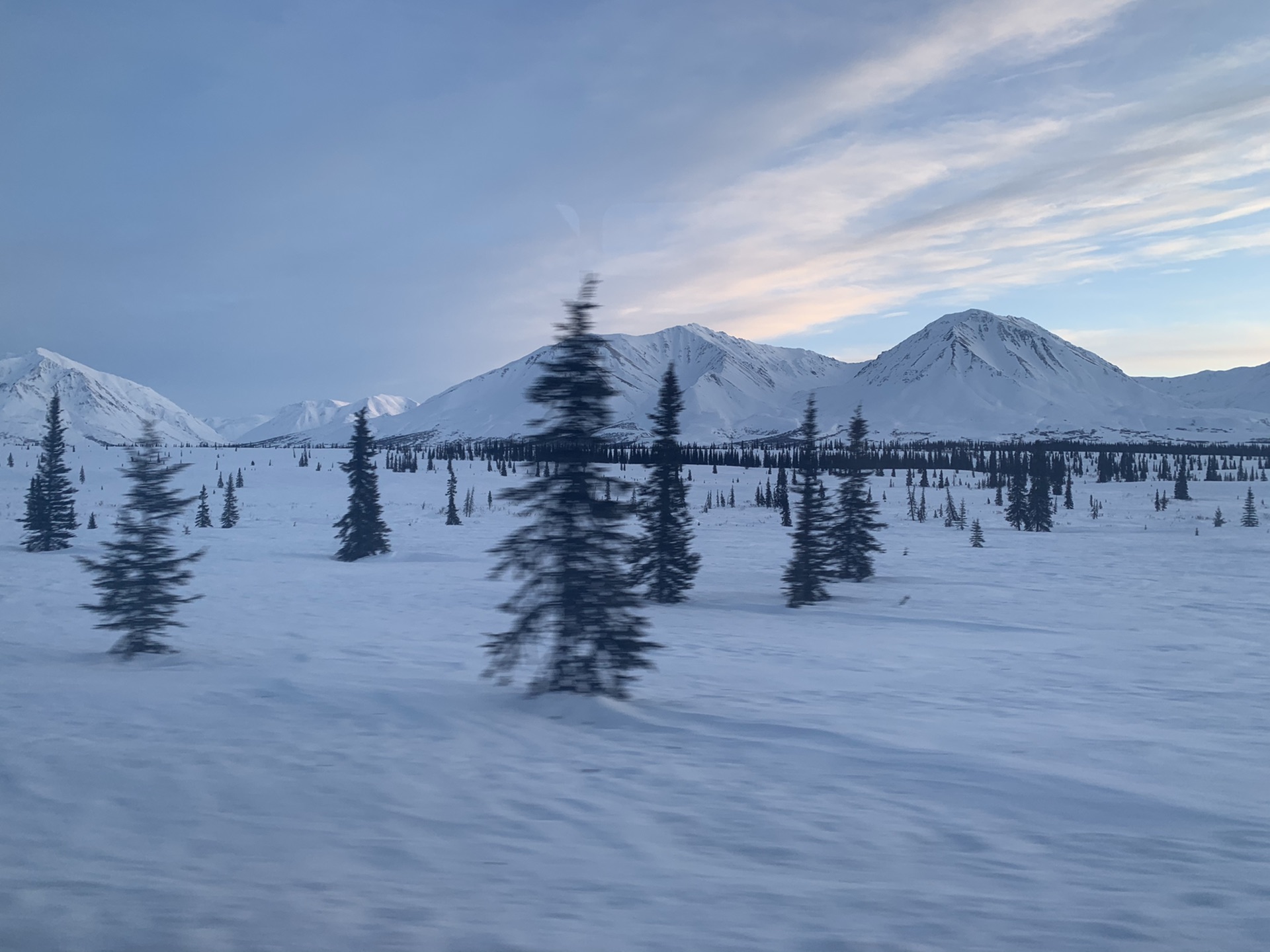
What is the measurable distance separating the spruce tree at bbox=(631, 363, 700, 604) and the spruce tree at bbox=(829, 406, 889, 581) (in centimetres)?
724

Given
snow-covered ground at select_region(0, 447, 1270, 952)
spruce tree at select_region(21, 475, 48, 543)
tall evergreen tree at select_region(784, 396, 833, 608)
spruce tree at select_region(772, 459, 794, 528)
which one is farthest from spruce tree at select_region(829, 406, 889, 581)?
spruce tree at select_region(21, 475, 48, 543)

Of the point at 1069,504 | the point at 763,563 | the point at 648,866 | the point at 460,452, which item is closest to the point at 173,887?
the point at 648,866

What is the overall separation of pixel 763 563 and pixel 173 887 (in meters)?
34.5

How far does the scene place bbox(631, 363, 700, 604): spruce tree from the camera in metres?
25.2

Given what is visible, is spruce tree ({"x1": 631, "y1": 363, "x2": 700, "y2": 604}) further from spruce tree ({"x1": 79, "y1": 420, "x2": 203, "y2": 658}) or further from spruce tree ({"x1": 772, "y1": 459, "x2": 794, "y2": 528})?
spruce tree ({"x1": 772, "y1": 459, "x2": 794, "y2": 528})

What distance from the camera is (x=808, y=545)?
24688 millimetres

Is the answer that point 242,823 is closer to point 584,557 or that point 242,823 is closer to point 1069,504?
point 584,557

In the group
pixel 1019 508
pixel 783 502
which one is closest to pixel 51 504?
pixel 783 502

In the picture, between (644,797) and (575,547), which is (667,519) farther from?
(644,797)

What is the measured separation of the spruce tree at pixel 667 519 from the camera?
2520 cm

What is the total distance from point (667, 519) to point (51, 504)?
33957 millimetres

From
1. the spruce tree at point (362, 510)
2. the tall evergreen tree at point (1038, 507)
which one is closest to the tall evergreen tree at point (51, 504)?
the spruce tree at point (362, 510)

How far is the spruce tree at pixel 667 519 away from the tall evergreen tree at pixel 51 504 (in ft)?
103

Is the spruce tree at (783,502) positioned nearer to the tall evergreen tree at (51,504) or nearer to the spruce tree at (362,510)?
the spruce tree at (362,510)
